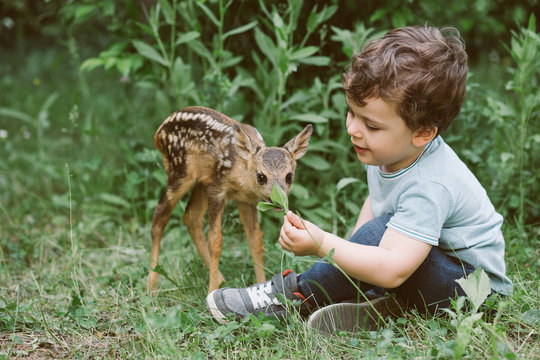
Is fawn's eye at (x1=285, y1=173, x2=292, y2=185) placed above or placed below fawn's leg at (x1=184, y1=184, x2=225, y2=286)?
above

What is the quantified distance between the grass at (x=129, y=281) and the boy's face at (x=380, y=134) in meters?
0.70

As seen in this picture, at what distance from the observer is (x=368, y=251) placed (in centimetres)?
233

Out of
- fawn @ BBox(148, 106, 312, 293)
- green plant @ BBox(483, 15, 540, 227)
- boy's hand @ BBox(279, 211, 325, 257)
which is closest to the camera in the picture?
boy's hand @ BBox(279, 211, 325, 257)

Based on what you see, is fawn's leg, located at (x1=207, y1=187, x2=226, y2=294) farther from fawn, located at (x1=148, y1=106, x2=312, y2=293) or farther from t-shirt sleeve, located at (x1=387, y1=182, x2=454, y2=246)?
t-shirt sleeve, located at (x1=387, y1=182, x2=454, y2=246)

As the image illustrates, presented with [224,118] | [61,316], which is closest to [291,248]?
[224,118]

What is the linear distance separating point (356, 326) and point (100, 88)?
21.3 feet

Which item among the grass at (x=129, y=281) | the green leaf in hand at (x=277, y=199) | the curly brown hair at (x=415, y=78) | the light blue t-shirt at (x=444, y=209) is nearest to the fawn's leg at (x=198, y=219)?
the grass at (x=129, y=281)

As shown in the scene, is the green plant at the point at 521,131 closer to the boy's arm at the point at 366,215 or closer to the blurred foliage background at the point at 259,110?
the blurred foliage background at the point at 259,110

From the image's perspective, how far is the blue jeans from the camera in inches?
99.6

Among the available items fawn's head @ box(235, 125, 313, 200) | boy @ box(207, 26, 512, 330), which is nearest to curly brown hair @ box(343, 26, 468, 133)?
boy @ box(207, 26, 512, 330)

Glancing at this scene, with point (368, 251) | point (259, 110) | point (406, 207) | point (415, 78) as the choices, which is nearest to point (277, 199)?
point (368, 251)

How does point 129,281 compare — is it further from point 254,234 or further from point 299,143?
point 299,143

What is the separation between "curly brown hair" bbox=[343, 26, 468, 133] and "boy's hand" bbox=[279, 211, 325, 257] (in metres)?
0.62

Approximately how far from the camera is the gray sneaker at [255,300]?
8.75 feet
